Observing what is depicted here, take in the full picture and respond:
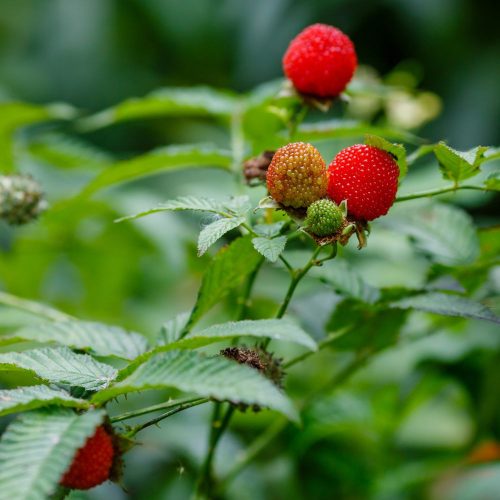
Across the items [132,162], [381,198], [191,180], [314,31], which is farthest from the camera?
[191,180]

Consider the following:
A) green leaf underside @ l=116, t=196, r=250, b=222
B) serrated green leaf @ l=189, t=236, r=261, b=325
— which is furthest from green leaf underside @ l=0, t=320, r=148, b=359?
green leaf underside @ l=116, t=196, r=250, b=222

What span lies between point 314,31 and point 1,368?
2.52 ft

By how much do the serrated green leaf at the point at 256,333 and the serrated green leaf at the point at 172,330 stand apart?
247mm

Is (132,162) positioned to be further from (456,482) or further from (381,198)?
(456,482)

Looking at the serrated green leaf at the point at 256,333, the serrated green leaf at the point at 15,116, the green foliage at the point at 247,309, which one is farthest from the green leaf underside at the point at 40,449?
the serrated green leaf at the point at 15,116

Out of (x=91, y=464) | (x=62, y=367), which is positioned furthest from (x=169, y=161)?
(x=91, y=464)

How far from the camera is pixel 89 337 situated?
1122 millimetres

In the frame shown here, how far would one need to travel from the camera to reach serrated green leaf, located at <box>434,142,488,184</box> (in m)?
1.02

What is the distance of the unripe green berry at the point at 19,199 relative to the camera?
170 centimetres

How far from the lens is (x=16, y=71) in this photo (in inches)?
171

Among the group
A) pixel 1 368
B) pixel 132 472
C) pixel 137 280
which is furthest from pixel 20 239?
pixel 1 368

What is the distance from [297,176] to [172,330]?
335mm

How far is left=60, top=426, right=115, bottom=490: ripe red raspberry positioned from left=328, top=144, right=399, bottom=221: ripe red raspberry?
424 mm

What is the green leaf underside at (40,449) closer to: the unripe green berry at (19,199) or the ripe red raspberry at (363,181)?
the ripe red raspberry at (363,181)
